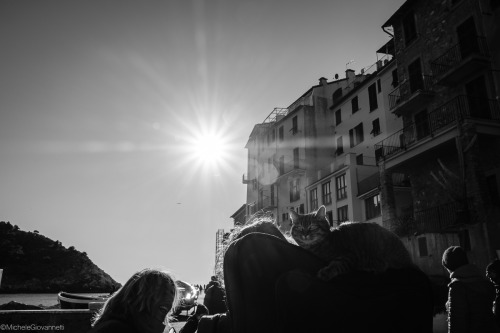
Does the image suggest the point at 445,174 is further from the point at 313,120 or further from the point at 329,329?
the point at 313,120

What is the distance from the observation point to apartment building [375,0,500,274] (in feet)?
45.1

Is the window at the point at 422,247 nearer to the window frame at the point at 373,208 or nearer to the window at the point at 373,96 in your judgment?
the window frame at the point at 373,208

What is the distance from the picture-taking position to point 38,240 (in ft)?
301

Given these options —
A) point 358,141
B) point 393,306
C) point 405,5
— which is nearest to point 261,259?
point 393,306

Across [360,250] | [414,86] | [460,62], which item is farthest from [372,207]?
[360,250]

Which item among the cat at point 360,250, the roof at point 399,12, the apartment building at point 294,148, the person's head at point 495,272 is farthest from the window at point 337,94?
the cat at point 360,250

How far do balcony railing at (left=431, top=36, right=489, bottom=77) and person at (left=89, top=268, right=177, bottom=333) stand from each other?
1655 centimetres

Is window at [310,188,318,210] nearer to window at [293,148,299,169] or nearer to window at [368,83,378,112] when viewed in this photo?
window at [293,148,299,169]

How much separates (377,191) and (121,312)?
23903 mm

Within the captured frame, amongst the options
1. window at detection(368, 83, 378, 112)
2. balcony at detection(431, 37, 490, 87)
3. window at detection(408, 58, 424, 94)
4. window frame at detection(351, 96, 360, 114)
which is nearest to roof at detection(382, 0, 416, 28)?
window at detection(408, 58, 424, 94)

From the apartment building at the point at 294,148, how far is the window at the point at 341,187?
6260 mm

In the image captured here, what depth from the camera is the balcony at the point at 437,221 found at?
1374 centimetres

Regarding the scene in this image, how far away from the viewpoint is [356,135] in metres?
29.6

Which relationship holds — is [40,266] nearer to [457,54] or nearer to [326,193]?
[326,193]
